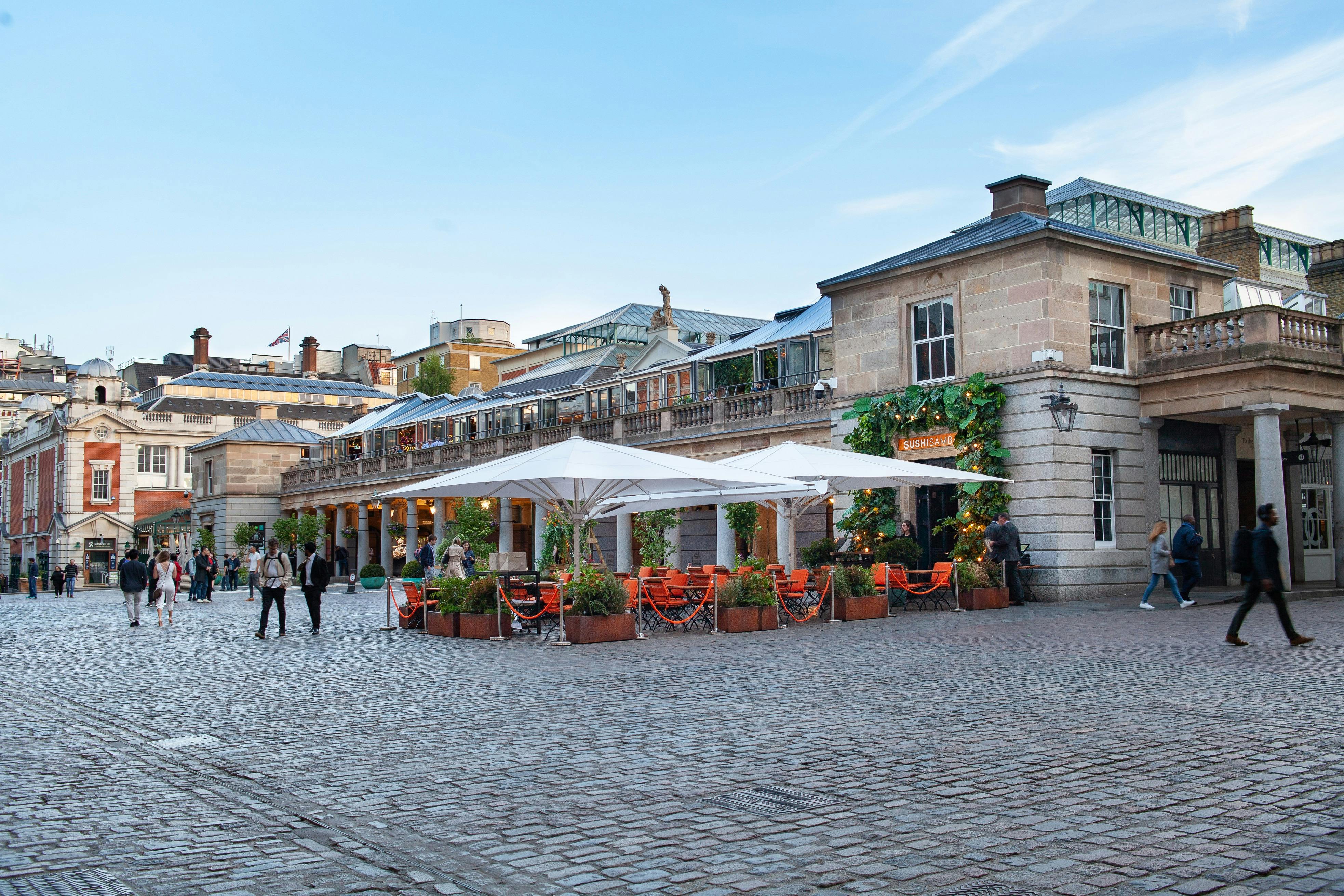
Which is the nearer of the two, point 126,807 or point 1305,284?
point 126,807

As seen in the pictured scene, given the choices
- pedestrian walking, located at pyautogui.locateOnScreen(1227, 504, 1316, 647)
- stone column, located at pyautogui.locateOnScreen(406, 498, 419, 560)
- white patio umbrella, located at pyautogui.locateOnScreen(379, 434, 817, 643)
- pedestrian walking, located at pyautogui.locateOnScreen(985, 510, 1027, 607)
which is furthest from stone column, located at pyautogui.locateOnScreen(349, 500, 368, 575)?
pedestrian walking, located at pyautogui.locateOnScreen(1227, 504, 1316, 647)

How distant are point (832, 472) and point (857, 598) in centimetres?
216

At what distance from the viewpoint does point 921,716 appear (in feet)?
30.1

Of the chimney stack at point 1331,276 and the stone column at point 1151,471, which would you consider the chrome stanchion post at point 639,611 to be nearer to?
the stone column at point 1151,471

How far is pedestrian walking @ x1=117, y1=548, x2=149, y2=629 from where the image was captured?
944 inches

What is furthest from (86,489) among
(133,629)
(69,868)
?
(69,868)

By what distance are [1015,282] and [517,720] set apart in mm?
17356

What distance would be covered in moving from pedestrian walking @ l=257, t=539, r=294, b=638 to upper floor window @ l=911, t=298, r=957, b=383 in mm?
13719

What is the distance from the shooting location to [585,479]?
18.0 meters

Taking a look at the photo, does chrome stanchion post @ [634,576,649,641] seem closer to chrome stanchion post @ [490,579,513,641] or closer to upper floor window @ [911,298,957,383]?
chrome stanchion post @ [490,579,513,641]

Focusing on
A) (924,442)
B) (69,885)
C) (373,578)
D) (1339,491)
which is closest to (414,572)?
(373,578)

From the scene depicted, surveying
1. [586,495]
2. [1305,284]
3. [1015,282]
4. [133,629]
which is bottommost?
[133,629]

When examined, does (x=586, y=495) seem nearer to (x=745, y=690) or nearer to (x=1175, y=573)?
(x=745, y=690)

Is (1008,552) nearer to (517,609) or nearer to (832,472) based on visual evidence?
(832,472)
